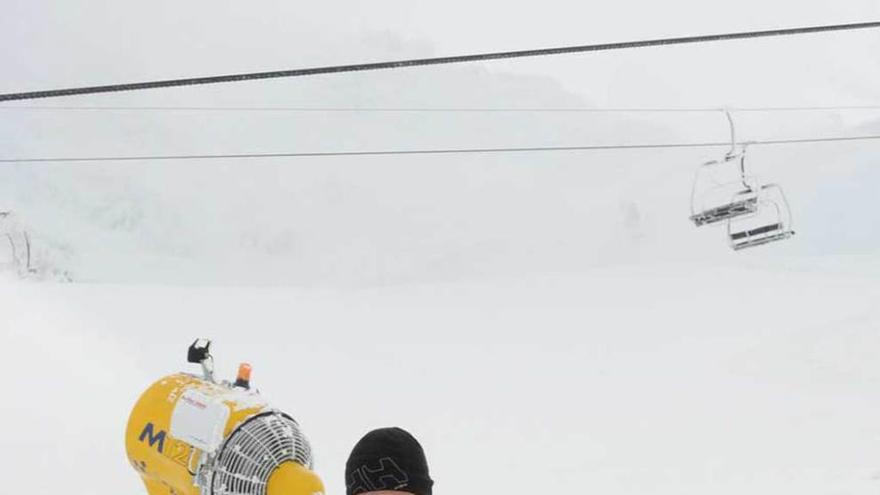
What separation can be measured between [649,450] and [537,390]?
5.42 metres

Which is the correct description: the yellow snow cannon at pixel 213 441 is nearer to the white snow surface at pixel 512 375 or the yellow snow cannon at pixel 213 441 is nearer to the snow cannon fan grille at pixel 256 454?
the snow cannon fan grille at pixel 256 454

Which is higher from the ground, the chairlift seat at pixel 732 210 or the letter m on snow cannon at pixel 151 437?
the chairlift seat at pixel 732 210

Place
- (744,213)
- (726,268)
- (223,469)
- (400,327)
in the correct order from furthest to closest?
(726,268) → (400,327) → (744,213) → (223,469)

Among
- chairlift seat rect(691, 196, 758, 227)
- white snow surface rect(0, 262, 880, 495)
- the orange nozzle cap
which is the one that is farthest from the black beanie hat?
chairlift seat rect(691, 196, 758, 227)

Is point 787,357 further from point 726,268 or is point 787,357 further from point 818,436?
point 726,268

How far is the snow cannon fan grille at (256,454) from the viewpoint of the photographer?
7.47ft

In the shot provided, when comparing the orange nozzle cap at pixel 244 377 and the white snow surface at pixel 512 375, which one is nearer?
the orange nozzle cap at pixel 244 377

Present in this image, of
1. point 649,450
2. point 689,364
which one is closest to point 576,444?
point 649,450

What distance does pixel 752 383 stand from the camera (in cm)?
1834

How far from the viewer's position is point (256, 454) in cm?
230

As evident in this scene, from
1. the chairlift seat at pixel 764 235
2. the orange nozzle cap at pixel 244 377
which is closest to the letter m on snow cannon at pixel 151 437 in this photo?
the orange nozzle cap at pixel 244 377

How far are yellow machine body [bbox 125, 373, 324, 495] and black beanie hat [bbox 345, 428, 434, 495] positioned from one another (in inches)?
19.7

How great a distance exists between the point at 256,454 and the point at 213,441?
150 millimetres

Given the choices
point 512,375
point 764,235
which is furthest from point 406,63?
point 512,375
